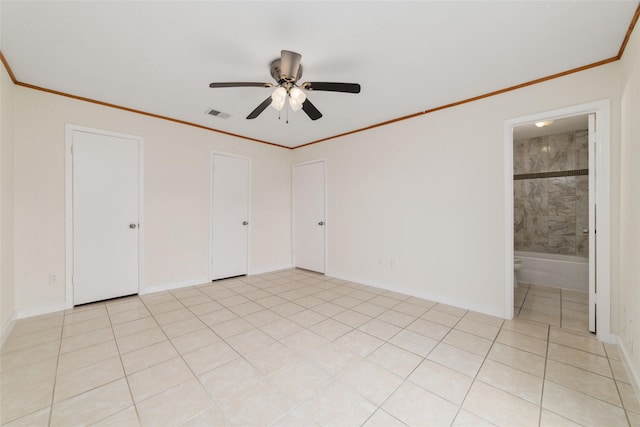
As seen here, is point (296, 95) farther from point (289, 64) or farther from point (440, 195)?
point (440, 195)

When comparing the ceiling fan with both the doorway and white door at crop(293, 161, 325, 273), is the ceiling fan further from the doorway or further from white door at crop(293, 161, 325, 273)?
the doorway

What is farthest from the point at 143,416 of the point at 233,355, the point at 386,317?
the point at 386,317

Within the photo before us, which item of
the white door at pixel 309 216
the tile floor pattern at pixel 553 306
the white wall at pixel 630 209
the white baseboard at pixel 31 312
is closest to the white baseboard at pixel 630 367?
the white wall at pixel 630 209

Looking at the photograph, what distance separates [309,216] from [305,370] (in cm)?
326

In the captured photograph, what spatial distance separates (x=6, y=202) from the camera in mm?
2379

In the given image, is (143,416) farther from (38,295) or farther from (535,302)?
(535,302)

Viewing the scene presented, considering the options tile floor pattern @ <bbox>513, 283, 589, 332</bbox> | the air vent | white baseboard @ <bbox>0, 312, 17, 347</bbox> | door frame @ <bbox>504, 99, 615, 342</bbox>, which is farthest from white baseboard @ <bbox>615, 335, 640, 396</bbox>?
white baseboard @ <bbox>0, 312, 17, 347</bbox>

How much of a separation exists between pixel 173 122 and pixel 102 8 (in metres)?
2.16

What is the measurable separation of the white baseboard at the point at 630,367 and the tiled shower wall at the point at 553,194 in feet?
10.2

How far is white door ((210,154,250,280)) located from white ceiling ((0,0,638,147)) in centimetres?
149

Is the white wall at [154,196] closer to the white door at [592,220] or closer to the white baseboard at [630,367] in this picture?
the white door at [592,220]

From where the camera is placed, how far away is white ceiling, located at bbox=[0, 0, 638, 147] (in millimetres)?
1658

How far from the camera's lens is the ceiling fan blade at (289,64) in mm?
1763

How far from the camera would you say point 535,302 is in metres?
3.16
